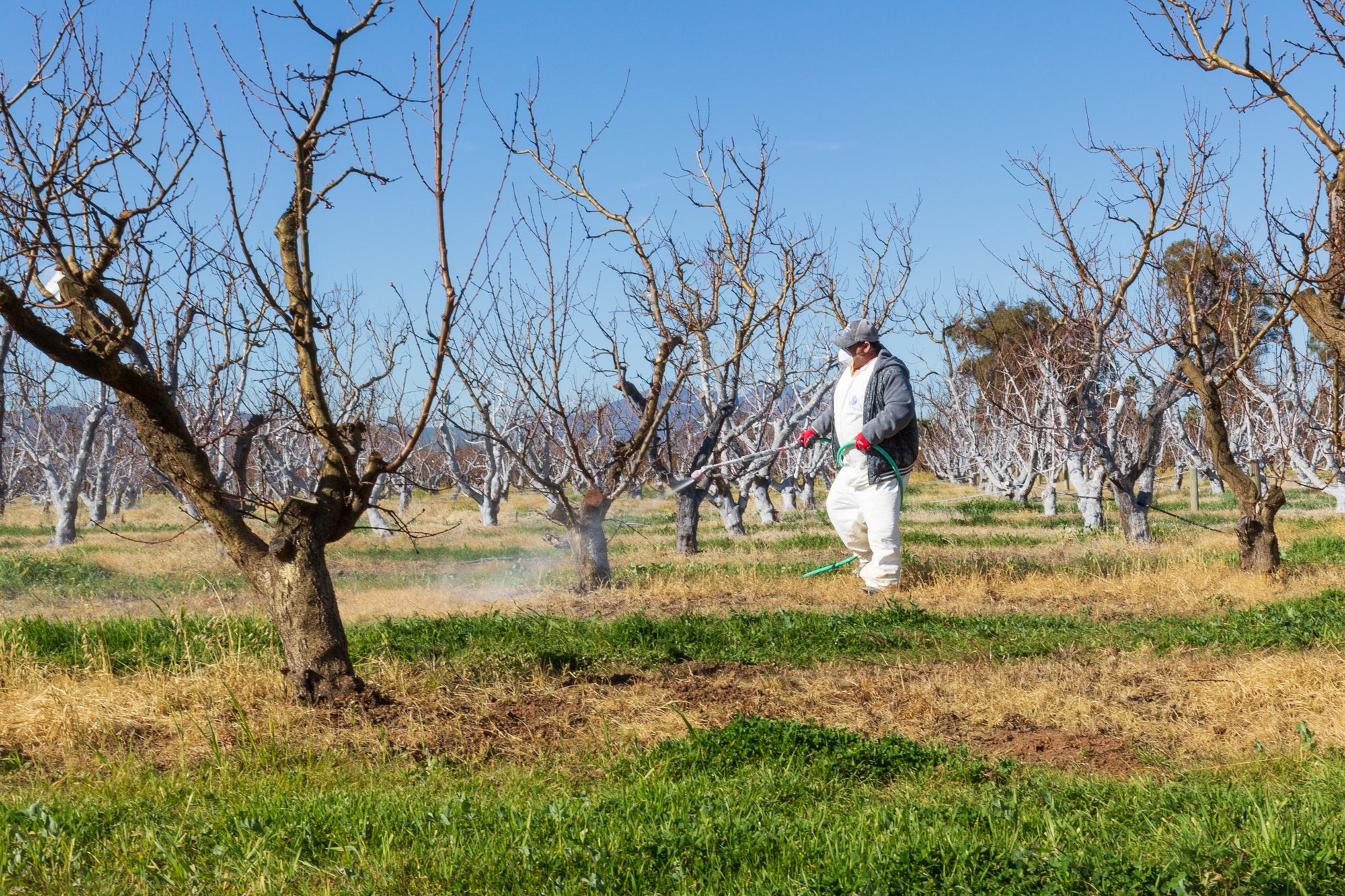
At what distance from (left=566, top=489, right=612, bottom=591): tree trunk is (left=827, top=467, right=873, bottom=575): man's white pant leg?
2207 mm

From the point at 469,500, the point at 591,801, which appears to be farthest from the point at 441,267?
the point at 469,500

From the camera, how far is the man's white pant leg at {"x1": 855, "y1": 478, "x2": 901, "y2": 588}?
361 inches

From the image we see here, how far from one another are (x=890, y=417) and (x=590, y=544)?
3.17 meters

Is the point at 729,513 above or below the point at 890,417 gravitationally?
below

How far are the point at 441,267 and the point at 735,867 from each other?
2888 mm

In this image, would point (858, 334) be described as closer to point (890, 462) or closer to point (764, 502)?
point (890, 462)

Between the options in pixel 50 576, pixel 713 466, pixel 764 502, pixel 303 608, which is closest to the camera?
pixel 303 608

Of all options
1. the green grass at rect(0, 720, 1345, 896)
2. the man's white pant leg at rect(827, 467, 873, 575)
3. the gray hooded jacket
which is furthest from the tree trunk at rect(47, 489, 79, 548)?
the green grass at rect(0, 720, 1345, 896)

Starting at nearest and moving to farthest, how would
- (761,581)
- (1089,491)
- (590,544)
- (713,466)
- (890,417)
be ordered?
(890,417) → (590,544) → (761,581) → (713,466) → (1089,491)

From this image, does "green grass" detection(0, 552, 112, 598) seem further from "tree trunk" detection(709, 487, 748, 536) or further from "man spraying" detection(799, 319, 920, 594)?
"tree trunk" detection(709, 487, 748, 536)

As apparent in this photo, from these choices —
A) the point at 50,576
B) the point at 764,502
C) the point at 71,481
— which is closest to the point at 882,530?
the point at 50,576

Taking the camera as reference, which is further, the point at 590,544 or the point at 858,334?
the point at 590,544

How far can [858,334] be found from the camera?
9.39 metres

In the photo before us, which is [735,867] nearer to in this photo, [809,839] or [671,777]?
[809,839]
